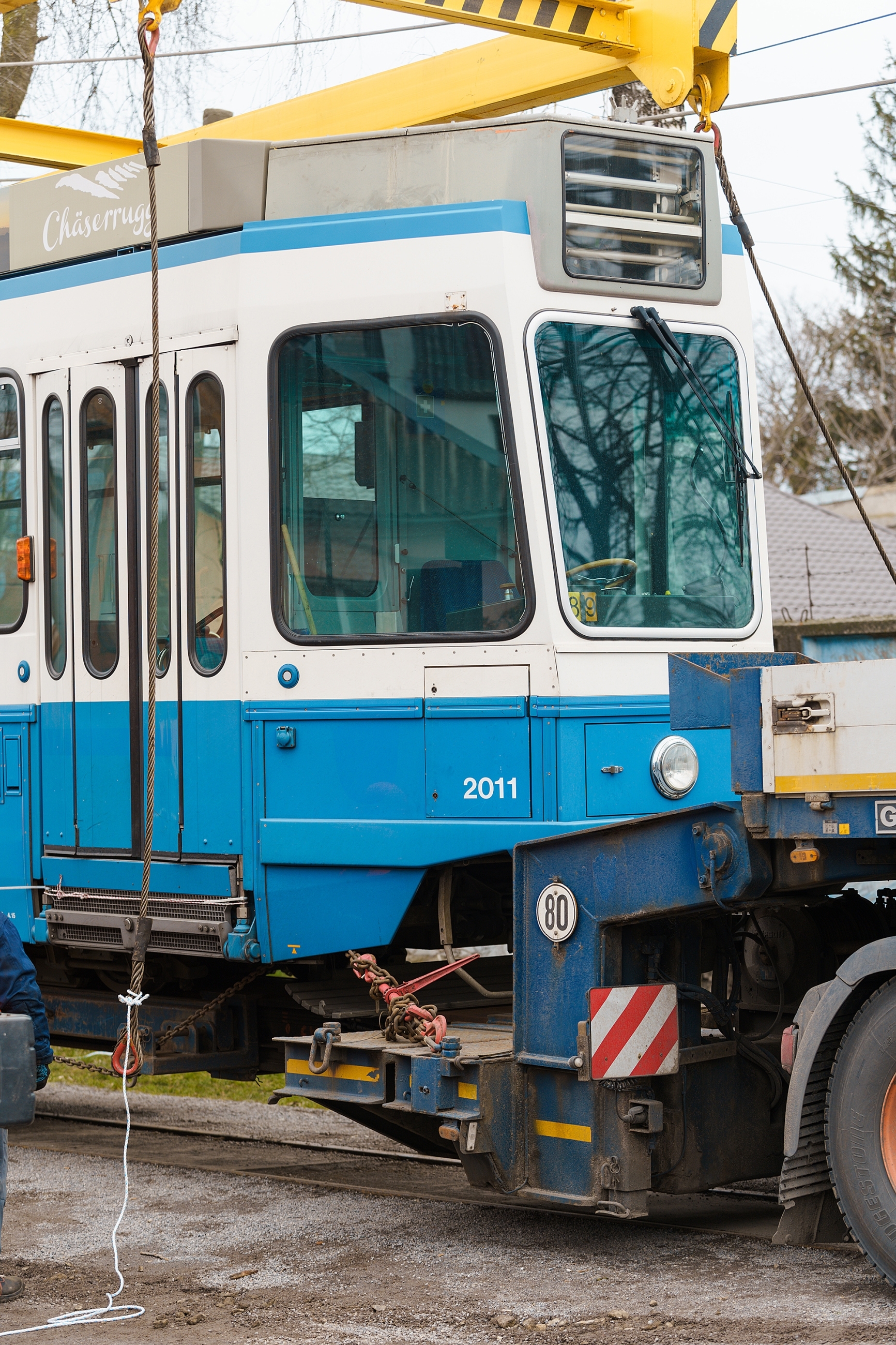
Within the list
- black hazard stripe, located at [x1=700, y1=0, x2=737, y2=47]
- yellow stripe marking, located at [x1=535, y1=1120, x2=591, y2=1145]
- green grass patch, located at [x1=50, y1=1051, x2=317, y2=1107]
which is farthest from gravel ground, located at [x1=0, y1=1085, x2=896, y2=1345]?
black hazard stripe, located at [x1=700, y1=0, x2=737, y2=47]

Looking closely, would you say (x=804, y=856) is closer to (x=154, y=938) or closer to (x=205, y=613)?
(x=205, y=613)

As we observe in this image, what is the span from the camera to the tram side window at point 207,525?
702 cm

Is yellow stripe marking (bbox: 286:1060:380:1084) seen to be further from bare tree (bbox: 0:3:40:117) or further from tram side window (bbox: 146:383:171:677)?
bare tree (bbox: 0:3:40:117)

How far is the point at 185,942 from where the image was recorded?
7.14 m

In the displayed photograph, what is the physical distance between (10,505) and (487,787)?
8.97 ft

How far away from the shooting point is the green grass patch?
10.9 meters

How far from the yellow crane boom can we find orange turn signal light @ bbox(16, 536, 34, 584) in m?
2.22

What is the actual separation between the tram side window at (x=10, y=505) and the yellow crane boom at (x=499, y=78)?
66.8 inches

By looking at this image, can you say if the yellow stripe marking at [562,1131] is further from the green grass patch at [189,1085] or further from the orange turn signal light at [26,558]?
the green grass patch at [189,1085]

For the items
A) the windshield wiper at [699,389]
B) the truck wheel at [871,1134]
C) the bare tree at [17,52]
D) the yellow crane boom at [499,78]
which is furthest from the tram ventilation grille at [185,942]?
the bare tree at [17,52]

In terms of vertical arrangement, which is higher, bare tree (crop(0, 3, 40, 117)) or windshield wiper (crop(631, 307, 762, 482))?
bare tree (crop(0, 3, 40, 117))

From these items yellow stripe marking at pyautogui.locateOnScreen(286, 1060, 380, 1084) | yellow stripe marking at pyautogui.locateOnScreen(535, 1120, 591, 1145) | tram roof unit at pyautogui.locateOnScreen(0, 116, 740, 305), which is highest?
tram roof unit at pyautogui.locateOnScreen(0, 116, 740, 305)

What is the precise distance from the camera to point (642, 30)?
7840 millimetres

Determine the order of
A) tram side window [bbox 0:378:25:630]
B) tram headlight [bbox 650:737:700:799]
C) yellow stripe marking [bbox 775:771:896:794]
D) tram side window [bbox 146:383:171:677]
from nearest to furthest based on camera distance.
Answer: yellow stripe marking [bbox 775:771:896:794]
tram headlight [bbox 650:737:700:799]
tram side window [bbox 146:383:171:677]
tram side window [bbox 0:378:25:630]
